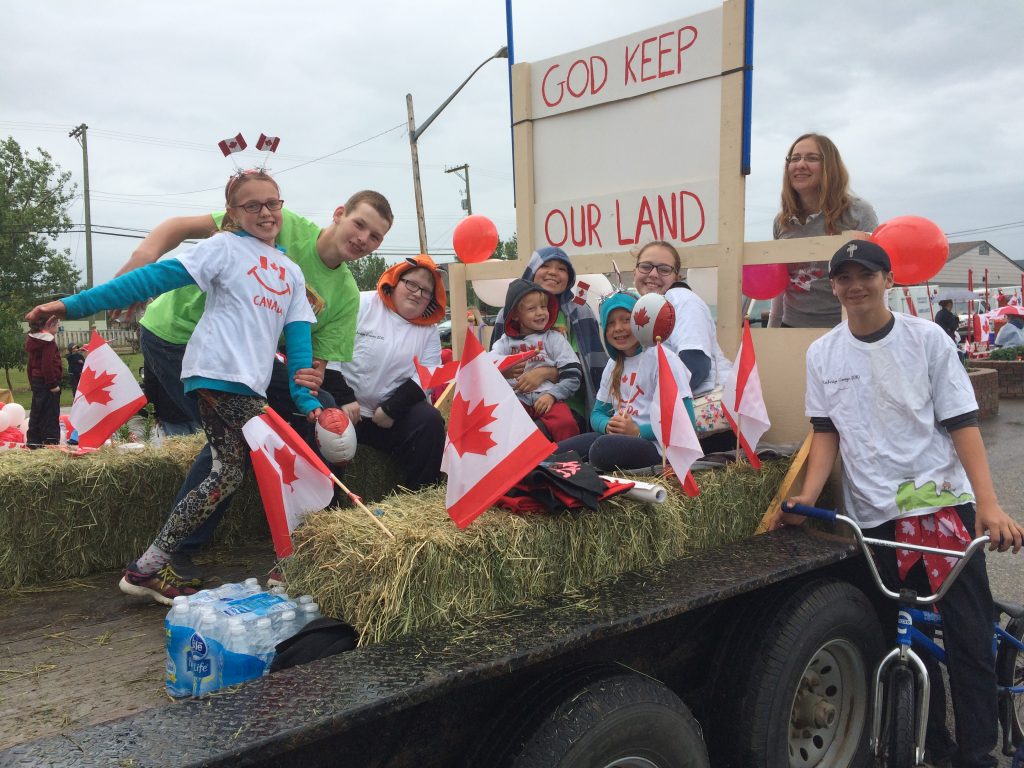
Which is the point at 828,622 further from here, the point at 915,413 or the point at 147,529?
the point at 147,529

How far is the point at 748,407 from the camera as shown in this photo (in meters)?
2.75

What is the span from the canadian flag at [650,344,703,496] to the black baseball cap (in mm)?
650

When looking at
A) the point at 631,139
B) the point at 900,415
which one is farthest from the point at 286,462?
the point at 631,139

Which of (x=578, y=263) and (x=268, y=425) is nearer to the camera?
(x=268, y=425)

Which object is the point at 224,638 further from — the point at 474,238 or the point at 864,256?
the point at 474,238

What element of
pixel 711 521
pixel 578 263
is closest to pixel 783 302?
pixel 578 263

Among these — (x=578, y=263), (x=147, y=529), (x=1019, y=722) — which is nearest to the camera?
(x=1019, y=722)

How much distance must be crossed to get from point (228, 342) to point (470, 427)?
0.98 meters

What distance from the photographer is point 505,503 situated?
6.91ft

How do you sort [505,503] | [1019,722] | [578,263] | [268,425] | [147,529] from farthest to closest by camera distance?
[578,263], [147,529], [1019,722], [268,425], [505,503]

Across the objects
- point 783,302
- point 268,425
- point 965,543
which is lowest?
point 965,543

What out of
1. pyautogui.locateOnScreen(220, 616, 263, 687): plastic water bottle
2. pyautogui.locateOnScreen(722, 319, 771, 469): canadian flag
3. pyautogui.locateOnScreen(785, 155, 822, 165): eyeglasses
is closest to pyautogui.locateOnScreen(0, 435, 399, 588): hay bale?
pyautogui.locateOnScreen(220, 616, 263, 687): plastic water bottle

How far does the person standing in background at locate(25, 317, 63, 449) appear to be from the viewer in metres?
9.24

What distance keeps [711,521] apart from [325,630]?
50.4 inches
